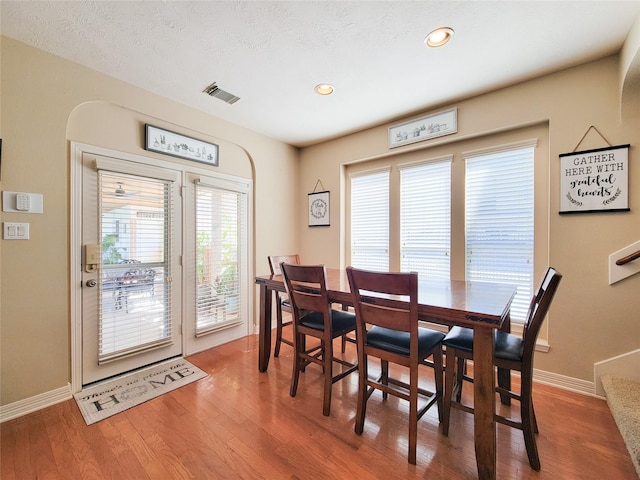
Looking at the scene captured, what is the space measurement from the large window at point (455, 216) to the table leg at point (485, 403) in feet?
4.94

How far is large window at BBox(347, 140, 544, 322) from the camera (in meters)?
2.48

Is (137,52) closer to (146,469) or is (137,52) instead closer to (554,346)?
(146,469)

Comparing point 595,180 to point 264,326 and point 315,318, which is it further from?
point 264,326

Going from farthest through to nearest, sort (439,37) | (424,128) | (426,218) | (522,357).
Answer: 1. (426,218)
2. (424,128)
3. (439,37)
4. (522,357)

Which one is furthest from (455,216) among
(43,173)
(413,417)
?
(43,173)

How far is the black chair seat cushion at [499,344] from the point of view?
1.51m

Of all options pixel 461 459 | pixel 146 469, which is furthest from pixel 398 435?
pixel 146 469

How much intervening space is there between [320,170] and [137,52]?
7.79 ft

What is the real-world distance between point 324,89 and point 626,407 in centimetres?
322

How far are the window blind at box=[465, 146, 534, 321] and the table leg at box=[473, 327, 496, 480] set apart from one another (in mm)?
1495

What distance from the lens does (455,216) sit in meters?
2.81

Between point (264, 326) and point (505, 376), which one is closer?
point (505, 376)

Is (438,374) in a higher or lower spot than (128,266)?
lower

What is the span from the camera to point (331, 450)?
1577mm
